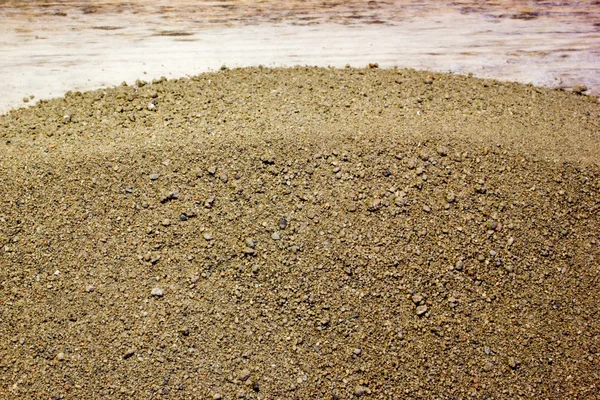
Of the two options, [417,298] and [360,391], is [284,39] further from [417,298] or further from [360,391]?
[360,391]

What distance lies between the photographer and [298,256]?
6.17 feet

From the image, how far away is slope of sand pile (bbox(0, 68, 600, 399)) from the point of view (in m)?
1.69

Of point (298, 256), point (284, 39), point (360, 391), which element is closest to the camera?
point (360, 391)

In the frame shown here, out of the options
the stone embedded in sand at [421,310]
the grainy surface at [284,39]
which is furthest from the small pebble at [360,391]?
the grainy surface at [284,39]

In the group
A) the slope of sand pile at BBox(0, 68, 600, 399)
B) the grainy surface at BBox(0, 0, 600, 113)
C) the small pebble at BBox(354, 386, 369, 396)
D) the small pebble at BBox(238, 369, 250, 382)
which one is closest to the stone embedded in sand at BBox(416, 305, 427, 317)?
the slope of sand pile at BBox(0, 68, 600, 399)

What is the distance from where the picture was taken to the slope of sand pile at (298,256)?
169cm

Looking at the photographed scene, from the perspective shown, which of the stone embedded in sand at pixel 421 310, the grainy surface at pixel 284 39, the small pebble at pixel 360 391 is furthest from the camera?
the grainy surface at pixel 284 39

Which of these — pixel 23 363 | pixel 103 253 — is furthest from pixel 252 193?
pixel 23 363

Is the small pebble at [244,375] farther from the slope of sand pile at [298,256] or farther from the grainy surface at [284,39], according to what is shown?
the grainy surface at [284,39]

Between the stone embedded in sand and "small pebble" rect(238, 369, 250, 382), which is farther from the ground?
the stone embedded in sand

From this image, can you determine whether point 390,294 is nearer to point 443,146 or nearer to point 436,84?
point 443,146

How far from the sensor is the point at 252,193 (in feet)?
6.69

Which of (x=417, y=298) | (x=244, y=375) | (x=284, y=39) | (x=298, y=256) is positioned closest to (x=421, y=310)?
(x=417, y=298)

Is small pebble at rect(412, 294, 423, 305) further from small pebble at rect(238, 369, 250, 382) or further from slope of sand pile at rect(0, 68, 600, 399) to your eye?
small pebble at rect(238, 369, 250, 382)
